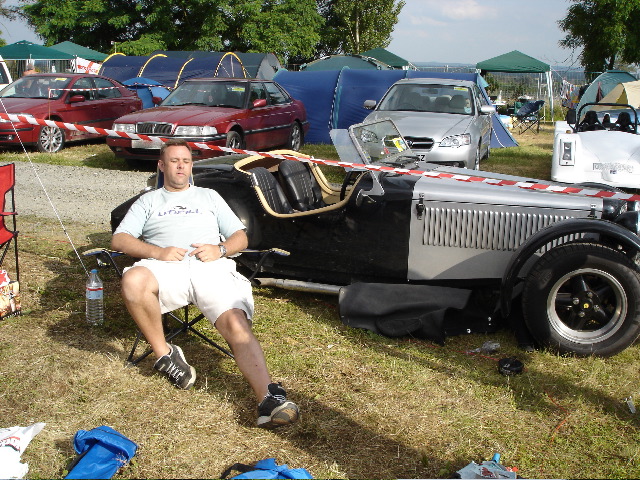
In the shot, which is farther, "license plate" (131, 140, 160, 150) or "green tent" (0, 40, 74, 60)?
"green tent" (0, 40, 74, 60)

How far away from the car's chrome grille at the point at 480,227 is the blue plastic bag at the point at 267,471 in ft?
7.66

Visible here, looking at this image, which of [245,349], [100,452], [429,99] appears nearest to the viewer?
[100,452]

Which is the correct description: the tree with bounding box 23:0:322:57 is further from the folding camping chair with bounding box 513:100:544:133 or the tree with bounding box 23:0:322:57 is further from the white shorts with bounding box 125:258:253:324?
the white shorts with bounding box 125:258:253:324

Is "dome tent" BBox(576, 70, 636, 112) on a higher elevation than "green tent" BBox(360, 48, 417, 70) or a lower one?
lower

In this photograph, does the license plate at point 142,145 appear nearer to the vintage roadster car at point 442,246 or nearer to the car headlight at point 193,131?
the car headlight at point 193,131

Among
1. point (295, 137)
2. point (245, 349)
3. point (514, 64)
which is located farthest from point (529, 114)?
point (245, 349)

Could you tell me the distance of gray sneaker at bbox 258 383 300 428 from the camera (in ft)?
11.0

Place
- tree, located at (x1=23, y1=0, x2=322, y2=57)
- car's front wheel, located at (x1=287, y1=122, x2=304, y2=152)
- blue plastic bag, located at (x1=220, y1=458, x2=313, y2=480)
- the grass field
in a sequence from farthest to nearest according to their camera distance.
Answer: tree, located at (x1=23, y1=0, x2=322, y2=57)
car's front wheel, located at (x1=287, y1=122, x2=304, y2=152)
the grass field
blue plastic bag, located at (x1=220, y1=458, x2=313, y2=480)

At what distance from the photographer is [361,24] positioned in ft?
140

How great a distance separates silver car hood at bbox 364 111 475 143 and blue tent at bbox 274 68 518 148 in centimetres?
430

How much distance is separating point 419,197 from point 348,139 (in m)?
1.08

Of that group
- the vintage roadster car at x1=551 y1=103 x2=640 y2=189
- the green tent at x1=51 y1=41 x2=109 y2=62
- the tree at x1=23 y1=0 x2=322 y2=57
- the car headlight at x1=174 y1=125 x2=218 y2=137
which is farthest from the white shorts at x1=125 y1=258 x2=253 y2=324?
the tree at x1=23 y1=0 x2=322 y2=57

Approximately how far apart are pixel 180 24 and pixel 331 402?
34997 millimetres

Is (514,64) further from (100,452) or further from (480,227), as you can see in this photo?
(100,452)
